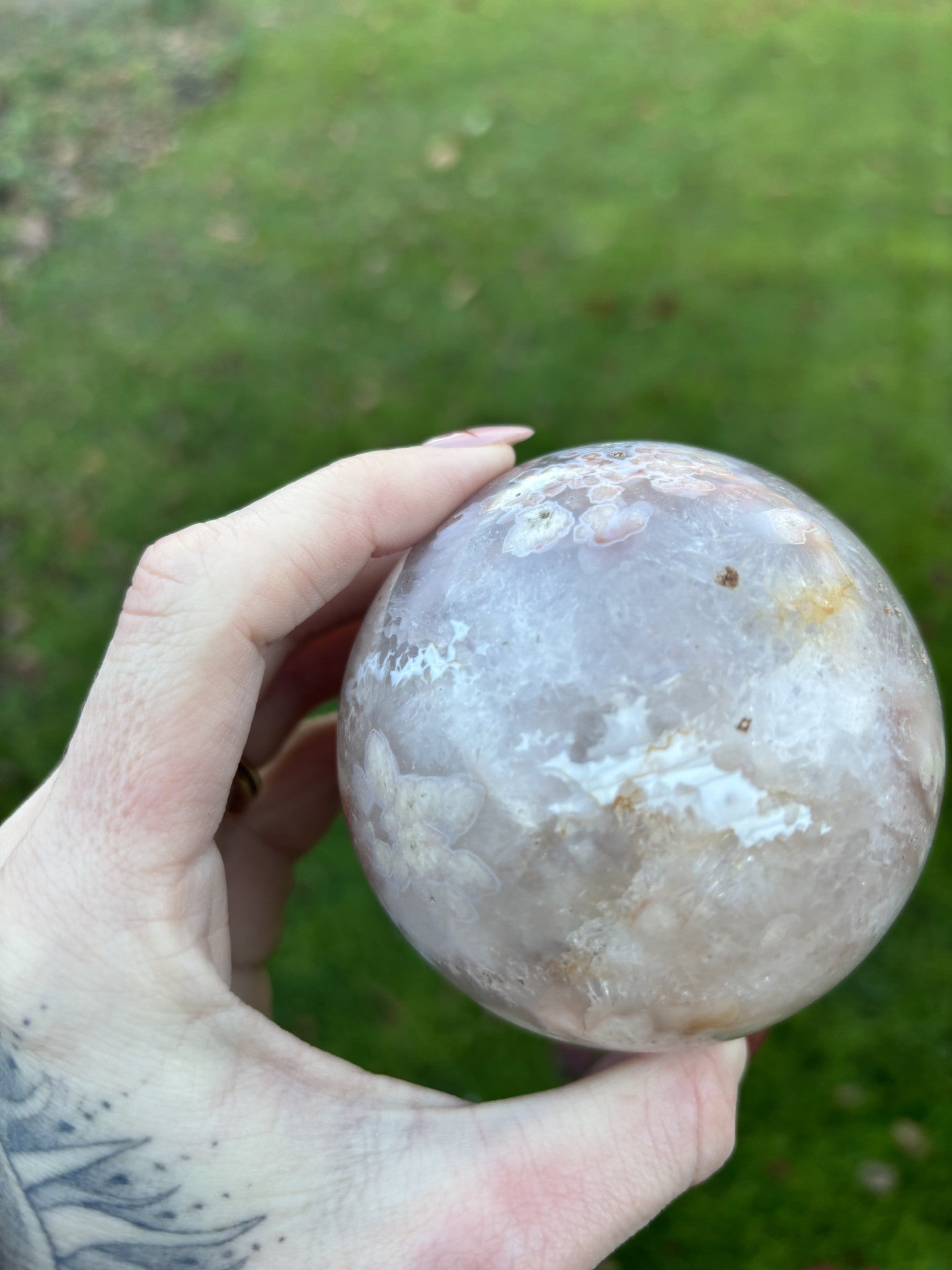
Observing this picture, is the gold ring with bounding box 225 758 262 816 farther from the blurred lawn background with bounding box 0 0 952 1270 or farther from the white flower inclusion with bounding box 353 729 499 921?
the blurred lawn background with bounding box 0 0 952 1270

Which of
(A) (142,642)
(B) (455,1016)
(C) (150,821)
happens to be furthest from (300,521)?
(B) (455,1016)

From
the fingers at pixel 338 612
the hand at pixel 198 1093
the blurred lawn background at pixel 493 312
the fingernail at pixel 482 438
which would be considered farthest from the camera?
the blurred lawn background at pixel 493 312

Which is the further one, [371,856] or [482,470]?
[482,470]

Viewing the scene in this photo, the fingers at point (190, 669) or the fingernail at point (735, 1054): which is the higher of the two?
the fingers at point (190, 669)

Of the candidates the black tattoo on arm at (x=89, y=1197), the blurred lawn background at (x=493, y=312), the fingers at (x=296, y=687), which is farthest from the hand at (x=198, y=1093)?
the blurred lawn background at (x=493, y=312)

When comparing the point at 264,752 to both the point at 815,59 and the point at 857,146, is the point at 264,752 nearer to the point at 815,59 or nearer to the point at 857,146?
the point at 857,146

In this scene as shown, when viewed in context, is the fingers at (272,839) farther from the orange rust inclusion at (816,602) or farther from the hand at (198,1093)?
the orange rust inclusion at (816,602)

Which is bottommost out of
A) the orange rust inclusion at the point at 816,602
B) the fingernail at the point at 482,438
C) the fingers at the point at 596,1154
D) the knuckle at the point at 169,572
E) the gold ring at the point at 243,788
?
the fingers at the point at 596,1154

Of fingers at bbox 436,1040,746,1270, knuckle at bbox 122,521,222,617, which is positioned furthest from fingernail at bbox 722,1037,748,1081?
knuckle at bbox 122,521,222,617
